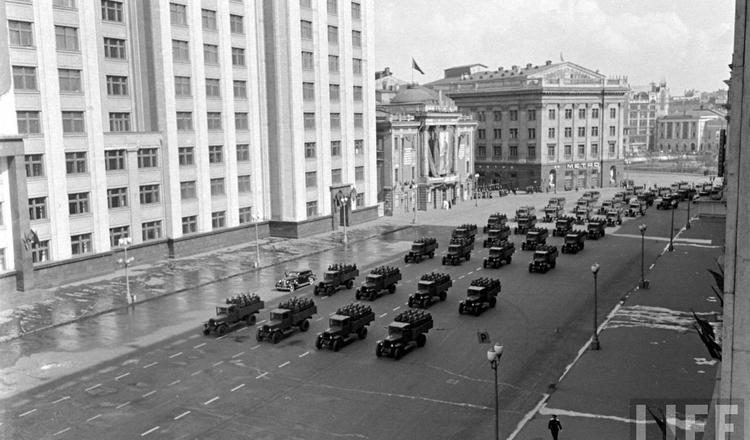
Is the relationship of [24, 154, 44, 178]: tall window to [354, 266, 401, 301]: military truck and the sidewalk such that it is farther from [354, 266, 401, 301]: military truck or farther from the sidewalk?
the sidewalk

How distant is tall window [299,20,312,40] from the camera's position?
259 ft

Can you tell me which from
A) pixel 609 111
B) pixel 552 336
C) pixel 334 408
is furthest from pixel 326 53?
pixel 609 111

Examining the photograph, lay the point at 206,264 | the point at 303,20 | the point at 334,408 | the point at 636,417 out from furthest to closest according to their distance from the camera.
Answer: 1. the point at 303,20
2. the point at 206,264
3. the point at 334,408
4. the point at 636,417

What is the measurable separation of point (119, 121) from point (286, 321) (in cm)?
3407

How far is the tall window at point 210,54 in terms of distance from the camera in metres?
70.2

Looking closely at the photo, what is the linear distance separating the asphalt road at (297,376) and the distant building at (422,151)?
50222mm

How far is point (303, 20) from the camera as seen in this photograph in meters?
78.9

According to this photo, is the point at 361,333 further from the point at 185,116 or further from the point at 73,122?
the point at 185,116

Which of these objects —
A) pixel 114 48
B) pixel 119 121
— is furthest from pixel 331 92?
pixel 114 48

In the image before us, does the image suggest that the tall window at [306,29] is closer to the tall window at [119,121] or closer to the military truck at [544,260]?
the tall window at [119,121]

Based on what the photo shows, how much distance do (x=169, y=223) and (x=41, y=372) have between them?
32.4 metres

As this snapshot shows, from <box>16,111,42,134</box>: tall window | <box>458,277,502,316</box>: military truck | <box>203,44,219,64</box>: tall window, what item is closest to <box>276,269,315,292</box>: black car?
<box>458,277,502,316</box>: military truck

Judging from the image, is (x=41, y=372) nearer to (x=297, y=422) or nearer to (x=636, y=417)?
(x=297, y=422)

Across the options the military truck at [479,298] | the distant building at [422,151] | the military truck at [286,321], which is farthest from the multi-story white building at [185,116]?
the military truck at [479,298]
